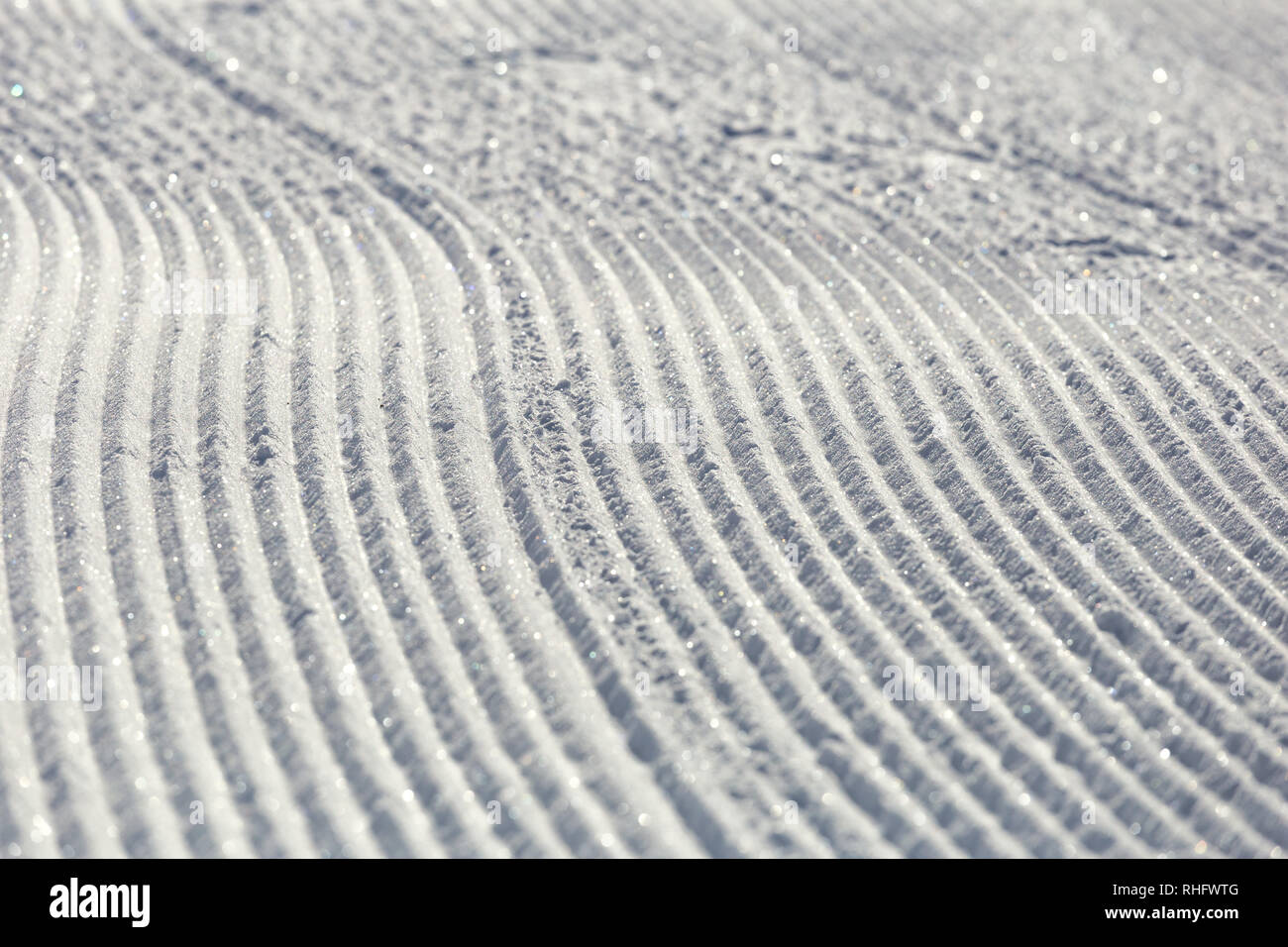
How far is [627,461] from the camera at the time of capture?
153 inches

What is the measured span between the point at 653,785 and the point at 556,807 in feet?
0.85

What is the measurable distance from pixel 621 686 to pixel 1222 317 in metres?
2.97

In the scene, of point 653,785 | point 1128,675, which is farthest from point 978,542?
point 653,785

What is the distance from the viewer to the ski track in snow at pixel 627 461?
2955 mm

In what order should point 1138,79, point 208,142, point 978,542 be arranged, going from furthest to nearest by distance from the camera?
point 1138,79 → point 208,142 → point 978,542

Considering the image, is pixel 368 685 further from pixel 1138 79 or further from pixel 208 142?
pixel 1138 79

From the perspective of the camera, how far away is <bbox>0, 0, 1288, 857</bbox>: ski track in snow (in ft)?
9.70

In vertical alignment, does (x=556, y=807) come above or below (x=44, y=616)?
above

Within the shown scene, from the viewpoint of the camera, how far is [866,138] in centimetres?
580

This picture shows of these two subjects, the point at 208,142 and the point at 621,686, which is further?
the point at 208,142
